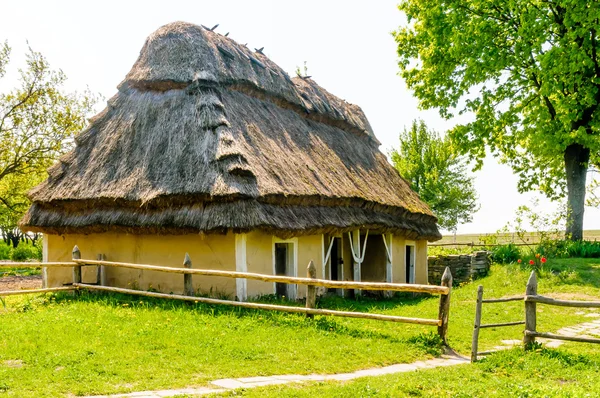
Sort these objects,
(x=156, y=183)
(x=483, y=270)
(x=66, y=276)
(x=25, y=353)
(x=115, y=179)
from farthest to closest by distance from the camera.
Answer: (x=483, y=270)
(x=66, y=276)
(x=115, y=179)
(x=156, y=183)
(x=25, y=353)

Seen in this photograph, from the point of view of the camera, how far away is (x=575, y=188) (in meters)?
23.4

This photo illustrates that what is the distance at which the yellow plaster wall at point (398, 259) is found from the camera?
63.2 feet

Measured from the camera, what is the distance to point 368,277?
1966 centimetres

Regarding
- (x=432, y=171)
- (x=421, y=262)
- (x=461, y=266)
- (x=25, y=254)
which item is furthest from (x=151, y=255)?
(x=432, y=171)

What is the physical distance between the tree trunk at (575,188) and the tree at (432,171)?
1637cm

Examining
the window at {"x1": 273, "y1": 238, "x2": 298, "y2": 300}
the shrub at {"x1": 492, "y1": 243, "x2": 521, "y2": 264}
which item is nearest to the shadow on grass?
the window at {"x1": 273, "y1": 238, "x2": 298, "y2": 300}

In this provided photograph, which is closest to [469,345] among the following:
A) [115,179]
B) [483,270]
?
[115,179]

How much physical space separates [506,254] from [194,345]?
17.1 metres

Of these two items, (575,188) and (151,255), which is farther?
(575,188)

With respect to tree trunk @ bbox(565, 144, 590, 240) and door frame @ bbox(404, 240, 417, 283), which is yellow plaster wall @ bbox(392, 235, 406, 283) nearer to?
door frame @ bbox(404, 240, 417, 283)

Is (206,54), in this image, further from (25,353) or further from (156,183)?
(25,353)

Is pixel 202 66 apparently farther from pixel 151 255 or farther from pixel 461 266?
pixel 461 266

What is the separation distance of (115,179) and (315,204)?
203 inches

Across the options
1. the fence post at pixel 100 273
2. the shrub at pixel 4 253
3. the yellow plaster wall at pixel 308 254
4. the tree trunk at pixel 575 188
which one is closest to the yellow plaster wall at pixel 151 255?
the fence post at pixel 100 273
